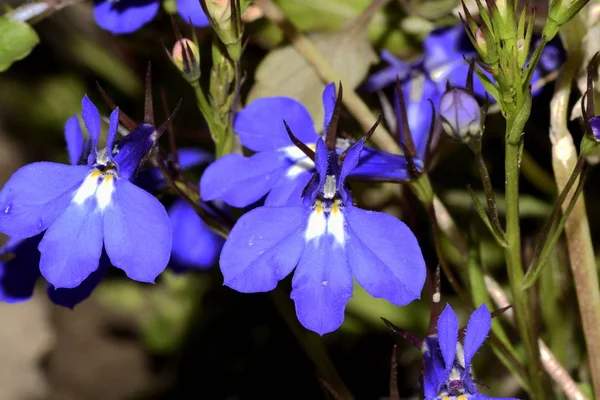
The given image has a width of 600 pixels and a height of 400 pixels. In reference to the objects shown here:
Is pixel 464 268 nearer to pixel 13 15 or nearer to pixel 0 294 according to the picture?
pixel 0 294

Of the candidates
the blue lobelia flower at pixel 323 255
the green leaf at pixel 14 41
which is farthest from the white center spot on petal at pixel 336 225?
the green leaf at pixel 14 41

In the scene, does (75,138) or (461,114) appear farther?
(75,138)

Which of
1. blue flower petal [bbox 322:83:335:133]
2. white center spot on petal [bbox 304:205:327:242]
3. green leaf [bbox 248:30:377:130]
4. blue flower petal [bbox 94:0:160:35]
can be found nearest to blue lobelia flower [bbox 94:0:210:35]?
blue flower petal [bbox 94:0:160:35]

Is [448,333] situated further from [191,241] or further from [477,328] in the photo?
[191,241]

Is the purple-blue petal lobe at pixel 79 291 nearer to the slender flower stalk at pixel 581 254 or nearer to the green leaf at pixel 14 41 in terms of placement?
the green leaf at pixel 14 41

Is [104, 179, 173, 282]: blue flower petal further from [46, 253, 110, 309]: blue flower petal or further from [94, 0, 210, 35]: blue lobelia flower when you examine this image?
[94, 0, 210, 35]: blue lobelia flower

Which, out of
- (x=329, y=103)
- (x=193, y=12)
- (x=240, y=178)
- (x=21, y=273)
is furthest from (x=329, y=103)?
(x=21, y=273)
